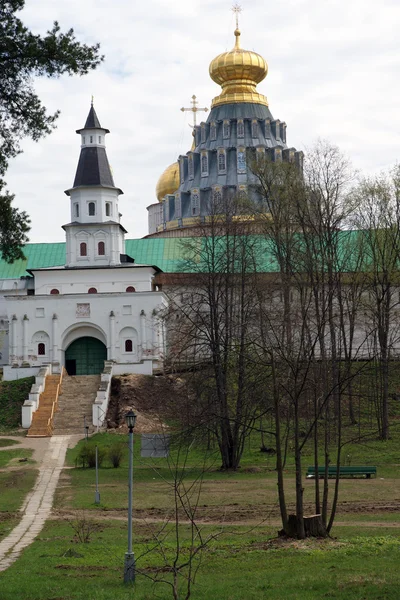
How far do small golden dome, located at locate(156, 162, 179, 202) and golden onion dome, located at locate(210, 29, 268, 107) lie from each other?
34.4ft

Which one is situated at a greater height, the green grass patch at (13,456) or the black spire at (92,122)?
the black spire at (92,122)

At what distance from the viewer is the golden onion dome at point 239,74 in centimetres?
7719

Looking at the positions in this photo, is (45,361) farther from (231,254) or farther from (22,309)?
(231,254)

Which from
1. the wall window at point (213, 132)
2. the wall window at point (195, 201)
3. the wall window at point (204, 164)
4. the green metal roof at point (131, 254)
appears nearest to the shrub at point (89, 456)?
the green metal roof at point (131, 254)

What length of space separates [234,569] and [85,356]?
132 feet

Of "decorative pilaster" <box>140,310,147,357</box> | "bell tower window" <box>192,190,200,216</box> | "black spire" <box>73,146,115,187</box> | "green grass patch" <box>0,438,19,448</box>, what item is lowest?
"green grass patch" <box>0,438,19,448</box>

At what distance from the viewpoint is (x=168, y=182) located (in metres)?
87.9

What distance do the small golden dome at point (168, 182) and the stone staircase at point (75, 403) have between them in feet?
126

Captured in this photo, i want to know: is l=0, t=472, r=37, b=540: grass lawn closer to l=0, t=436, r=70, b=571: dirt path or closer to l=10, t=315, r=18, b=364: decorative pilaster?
l=0, t=436, r=70, b=571: dirt path

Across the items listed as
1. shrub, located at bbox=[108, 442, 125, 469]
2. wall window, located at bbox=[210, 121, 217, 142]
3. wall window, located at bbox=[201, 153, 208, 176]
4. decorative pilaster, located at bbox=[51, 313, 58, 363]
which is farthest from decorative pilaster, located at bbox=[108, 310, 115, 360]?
wall window, located at bbox=[210, 121, 217, 142]

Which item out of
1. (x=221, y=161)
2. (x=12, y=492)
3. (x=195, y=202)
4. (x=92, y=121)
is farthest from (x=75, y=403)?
(x=221, y=161)

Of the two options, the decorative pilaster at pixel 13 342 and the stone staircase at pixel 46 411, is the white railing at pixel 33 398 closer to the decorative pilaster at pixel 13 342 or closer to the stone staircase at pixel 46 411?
the stone staircase at pixel 46 411

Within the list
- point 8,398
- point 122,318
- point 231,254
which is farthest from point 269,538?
point 122,318

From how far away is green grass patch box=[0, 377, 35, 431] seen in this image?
45969mm
